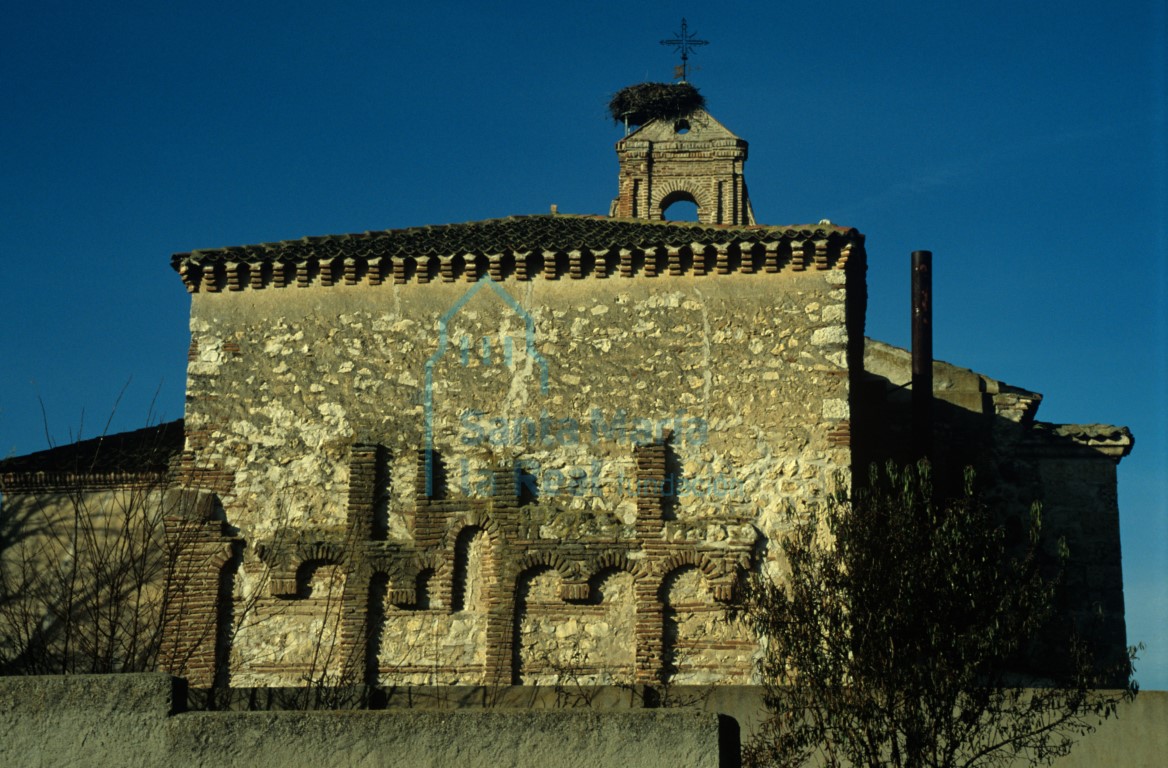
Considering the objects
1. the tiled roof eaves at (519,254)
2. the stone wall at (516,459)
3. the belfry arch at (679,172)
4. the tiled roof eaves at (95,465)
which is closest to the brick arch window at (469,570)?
the stone wall at (516,459)

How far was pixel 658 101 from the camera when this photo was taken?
33.5 metres

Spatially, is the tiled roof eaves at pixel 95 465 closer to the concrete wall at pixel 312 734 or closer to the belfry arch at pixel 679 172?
the concrete wall at pixel 312 734

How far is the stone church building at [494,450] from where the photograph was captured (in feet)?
56.6

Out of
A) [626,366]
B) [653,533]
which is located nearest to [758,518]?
[653,533]

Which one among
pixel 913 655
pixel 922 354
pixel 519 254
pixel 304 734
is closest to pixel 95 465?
pixel 519 254

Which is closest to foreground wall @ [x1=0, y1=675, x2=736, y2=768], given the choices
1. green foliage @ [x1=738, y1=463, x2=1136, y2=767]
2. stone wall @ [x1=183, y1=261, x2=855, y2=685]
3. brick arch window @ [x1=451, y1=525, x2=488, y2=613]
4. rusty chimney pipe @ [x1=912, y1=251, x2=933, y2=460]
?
green foliage @ [x1=738, y1=463, x2=1136, y2=767]

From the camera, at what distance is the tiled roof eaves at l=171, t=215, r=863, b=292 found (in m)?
18.1

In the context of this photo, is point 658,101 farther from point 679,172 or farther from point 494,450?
point 494,450

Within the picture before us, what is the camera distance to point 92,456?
64.3 feet

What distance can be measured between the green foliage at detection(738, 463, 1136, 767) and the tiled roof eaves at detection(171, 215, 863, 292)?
542cm

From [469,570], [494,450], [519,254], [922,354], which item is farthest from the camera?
[922,354]

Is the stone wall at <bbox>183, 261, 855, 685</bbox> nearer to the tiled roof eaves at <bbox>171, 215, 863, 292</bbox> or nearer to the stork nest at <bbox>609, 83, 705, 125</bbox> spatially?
the tiled roof eaves at <bbox>171, 215, 863, 292</bbox>

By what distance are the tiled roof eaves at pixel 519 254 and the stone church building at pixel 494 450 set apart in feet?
0.12

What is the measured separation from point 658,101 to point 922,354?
13991mm
